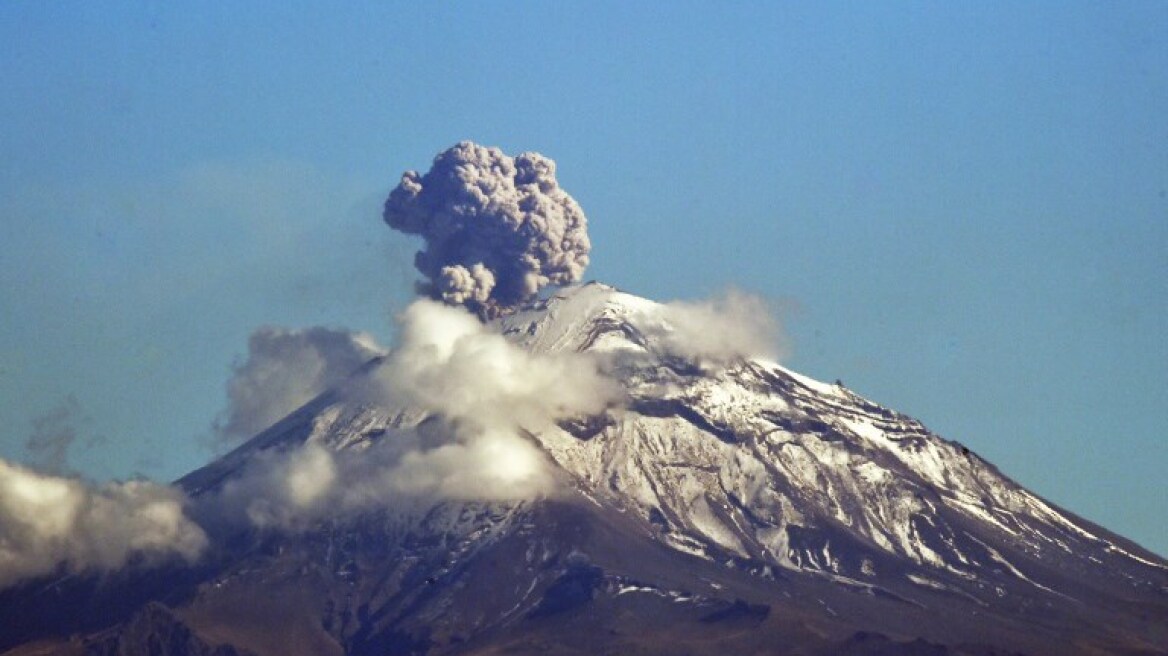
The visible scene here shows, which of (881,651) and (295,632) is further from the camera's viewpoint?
(295,632)

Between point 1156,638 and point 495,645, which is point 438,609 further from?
point 1156,638

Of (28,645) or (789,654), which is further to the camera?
(28,645)

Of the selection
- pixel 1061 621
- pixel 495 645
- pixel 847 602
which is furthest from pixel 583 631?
pixel 1061 621

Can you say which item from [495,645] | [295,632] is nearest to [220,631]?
[295,632]

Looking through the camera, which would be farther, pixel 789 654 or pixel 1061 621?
pixel 1061 621

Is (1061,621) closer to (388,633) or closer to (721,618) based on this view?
(721,618)

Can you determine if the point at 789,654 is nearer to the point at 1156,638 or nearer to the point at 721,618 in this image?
the point at 721,618

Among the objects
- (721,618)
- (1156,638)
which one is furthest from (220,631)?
(1156,638)
